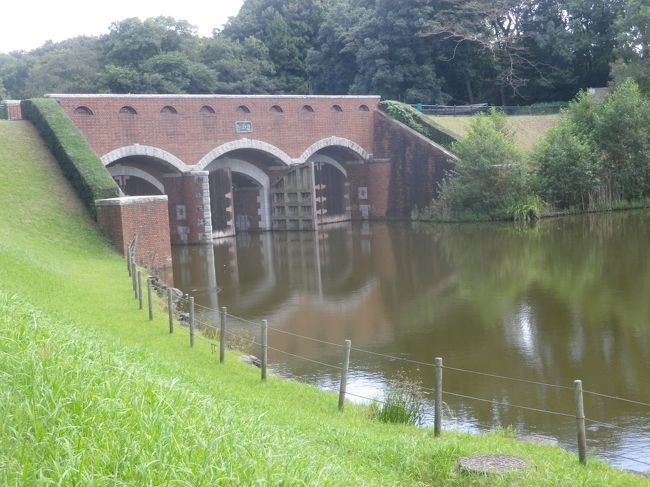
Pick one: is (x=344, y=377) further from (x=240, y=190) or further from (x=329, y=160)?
(x=329, y=160)

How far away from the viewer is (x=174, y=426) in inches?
184

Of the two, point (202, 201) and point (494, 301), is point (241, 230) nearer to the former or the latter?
point (202, 201)

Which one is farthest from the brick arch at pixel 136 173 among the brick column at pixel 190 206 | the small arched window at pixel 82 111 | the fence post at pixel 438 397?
the fence post at pixel 438 397

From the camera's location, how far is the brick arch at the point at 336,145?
31656 mm

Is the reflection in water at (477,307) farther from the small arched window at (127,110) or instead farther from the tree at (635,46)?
the tree at (635,46)

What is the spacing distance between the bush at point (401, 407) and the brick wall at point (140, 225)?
12.0 m

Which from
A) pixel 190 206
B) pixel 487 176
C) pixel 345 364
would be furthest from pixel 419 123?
pixel 345 364

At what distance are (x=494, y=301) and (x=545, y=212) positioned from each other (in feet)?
47.5

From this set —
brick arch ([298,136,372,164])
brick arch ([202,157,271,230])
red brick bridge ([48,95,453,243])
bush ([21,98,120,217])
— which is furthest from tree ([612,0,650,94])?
bush ([21,98,120,217])

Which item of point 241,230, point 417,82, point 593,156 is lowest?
point 241,230

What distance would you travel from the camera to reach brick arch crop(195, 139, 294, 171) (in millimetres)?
28109

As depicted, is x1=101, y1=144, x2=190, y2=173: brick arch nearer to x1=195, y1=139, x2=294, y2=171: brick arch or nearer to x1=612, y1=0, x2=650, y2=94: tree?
x1=195, y1=139, x2=294, y2=171: brick arch

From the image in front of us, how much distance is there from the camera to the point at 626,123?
31.0 m

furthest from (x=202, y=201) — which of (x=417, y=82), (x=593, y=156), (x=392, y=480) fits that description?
(x=392, y=480)
